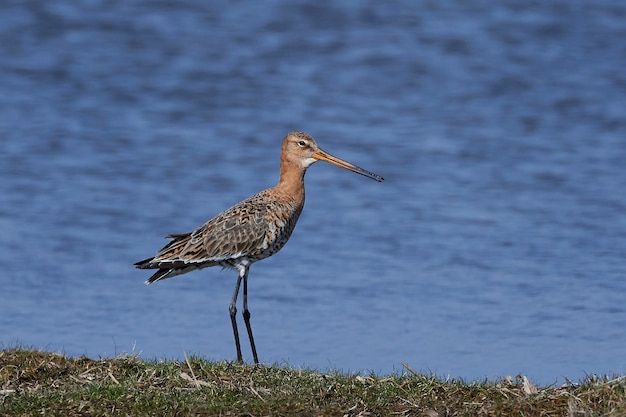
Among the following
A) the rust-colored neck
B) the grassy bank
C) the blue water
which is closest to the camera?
the grassy bank

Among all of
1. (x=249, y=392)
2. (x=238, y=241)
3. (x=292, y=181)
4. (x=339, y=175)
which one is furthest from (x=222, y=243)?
(x=339, y=175)

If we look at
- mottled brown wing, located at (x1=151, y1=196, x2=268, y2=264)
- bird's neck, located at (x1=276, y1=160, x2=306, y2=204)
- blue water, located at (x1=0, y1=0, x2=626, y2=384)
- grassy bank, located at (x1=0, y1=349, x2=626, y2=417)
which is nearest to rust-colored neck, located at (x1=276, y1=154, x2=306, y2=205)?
bird's neck, located at (x1=276, y1=160, x2=306, y2=204)

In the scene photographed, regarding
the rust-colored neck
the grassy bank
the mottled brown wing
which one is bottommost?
the grassy bank

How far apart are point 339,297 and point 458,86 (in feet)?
29.1

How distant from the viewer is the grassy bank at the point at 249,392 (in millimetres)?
8234

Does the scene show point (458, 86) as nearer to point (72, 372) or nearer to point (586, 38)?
point (586, 38)

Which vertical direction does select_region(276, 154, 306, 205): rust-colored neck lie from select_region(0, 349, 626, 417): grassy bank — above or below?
above

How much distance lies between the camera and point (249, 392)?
8.62 metres

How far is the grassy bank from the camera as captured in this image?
8.23 metres

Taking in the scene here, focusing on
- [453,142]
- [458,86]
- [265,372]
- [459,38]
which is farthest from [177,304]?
[459,38]

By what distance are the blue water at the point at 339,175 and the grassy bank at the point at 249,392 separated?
1717mm

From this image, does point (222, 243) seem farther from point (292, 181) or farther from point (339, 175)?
point (339, 175)

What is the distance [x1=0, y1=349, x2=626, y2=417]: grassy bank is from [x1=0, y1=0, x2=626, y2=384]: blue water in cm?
172

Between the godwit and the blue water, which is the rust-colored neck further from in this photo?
the blue water
